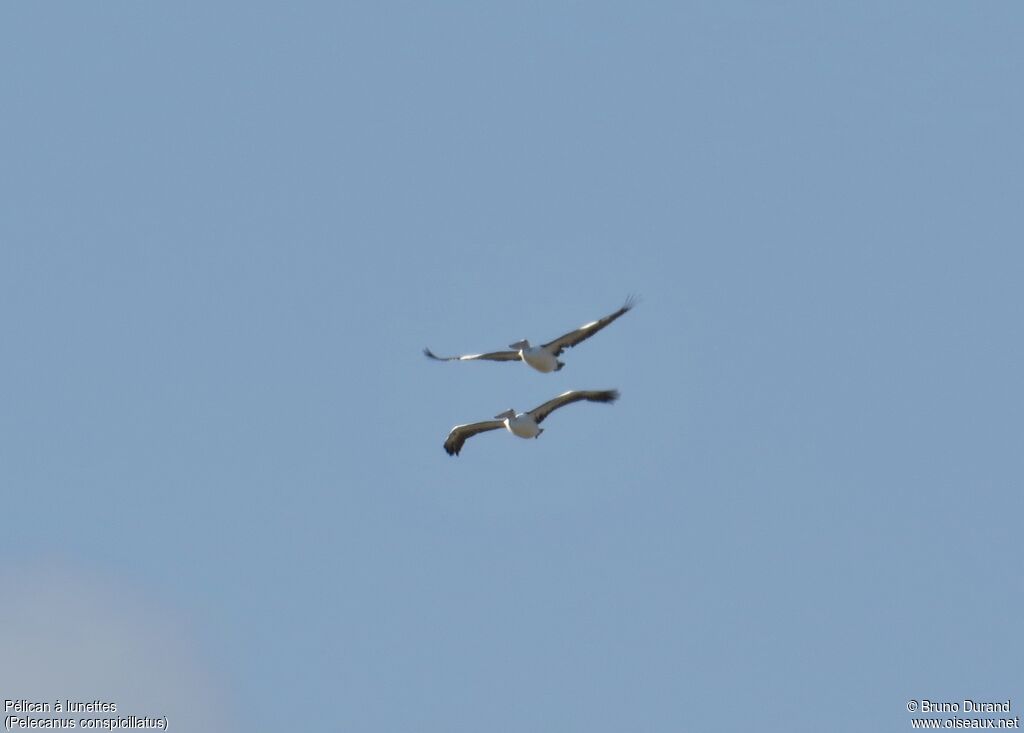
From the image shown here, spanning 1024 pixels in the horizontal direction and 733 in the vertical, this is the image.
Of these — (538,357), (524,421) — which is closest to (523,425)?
(524,421)

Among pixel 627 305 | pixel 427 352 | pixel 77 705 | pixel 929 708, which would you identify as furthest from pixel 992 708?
pixel 77 705

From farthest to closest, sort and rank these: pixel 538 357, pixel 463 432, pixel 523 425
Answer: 1. pixel 463 432
2. pixel 523 425
3. pixel 538 357

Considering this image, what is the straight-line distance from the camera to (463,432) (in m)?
72.4

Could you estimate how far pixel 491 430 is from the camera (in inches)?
2837

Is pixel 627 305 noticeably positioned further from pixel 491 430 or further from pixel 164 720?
pixel 164 720

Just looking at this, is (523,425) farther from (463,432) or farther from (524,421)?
(463,432)

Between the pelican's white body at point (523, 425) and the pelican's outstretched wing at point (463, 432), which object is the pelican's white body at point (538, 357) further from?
the pelican's outstretched wing at point (463, 432)

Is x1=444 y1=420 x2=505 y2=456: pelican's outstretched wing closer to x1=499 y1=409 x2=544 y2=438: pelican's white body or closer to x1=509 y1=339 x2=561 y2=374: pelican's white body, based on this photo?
x1=499 y1=409 x2=544 y2=438: pelican's white body

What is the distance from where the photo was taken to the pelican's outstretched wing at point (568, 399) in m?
70.2

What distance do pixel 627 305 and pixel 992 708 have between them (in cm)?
1506

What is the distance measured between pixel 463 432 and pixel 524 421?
353 cm

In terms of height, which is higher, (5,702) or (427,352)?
(427,352)

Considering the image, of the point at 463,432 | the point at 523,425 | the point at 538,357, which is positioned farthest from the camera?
the point at 463,432

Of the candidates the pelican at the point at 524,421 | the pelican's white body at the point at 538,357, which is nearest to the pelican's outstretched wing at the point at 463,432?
the pelican at the point at 524,421
